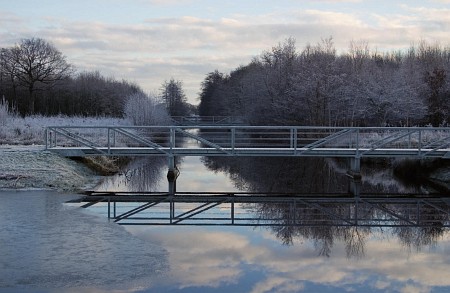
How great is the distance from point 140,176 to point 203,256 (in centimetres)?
1230

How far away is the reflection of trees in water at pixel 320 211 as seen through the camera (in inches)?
407

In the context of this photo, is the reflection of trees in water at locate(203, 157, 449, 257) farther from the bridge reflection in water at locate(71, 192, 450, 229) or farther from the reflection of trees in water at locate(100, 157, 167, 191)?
the reflection of trees in water at locate(100, 157, 167, 191)

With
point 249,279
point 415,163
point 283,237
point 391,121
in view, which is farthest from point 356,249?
point 391,121

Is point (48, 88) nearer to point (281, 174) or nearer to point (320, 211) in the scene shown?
point (281, 174)

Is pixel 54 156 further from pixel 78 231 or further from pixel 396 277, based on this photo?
pixel 396 277

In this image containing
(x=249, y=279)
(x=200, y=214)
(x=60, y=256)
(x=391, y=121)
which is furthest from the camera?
(x=391, y=121)

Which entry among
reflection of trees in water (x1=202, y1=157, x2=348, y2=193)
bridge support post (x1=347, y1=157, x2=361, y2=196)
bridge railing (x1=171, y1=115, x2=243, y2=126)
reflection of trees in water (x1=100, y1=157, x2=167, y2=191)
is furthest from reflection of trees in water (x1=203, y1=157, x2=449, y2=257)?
bridge railing (x1=171, y1=115, x2=243, y2=126)

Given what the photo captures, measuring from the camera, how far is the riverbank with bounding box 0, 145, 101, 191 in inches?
632

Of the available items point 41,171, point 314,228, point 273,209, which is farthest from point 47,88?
point 314,228

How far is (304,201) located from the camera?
1512 centimetres

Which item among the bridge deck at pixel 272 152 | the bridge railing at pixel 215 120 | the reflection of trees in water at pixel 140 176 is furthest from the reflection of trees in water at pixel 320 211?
the bridge railing at pixel 215 120

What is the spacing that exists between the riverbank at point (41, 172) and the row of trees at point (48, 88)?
36.5 meters

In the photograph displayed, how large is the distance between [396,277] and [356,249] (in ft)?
5.46

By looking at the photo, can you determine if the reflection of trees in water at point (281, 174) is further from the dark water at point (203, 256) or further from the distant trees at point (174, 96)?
the distant trees at point (174, 96)
